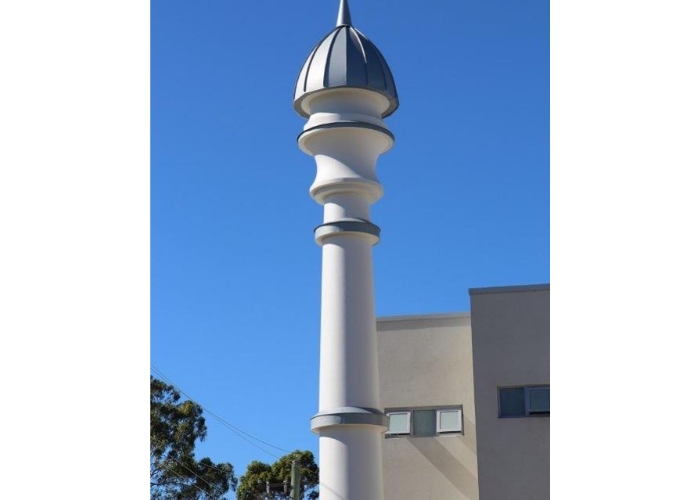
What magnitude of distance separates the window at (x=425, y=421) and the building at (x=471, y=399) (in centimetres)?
1

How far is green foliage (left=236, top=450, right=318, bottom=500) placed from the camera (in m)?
39.5

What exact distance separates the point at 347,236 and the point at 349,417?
225 centimetres

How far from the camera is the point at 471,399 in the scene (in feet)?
45.9

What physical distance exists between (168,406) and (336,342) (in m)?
22.9

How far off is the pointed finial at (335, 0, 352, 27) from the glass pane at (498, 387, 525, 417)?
17.4 feet

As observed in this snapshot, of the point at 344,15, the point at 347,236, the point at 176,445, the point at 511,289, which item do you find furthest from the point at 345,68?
the point at 176,445

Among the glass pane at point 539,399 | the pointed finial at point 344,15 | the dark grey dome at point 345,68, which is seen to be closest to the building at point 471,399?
the glass pane at point 539,399

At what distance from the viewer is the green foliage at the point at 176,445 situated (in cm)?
3325

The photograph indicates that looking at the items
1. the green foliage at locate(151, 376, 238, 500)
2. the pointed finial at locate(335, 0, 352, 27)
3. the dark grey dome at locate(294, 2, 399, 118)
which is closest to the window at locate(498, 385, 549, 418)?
the dark grey dome at locate(294, 2, 399, 118)

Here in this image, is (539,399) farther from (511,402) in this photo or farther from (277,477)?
(277,477)

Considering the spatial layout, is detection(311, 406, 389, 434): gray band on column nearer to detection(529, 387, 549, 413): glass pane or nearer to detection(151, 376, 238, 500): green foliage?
detection(529, 387, 549, 413): glass pane
